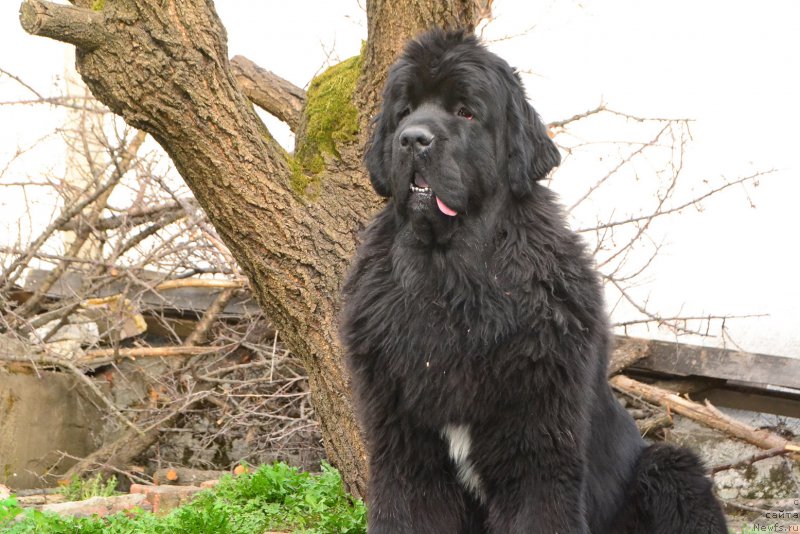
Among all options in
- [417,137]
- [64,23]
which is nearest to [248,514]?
[417,137]

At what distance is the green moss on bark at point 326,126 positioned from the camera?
4.65 meters

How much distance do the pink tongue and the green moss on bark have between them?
1.50 meters

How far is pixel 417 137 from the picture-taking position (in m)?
3.07

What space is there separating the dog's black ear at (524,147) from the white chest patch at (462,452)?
2.98 feet

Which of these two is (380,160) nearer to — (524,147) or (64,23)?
(524,147)

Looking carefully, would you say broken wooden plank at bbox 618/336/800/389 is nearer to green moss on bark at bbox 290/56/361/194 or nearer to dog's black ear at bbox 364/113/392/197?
green moss on bark at bbox 290/56/361/194

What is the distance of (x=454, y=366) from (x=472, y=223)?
0.53 metres

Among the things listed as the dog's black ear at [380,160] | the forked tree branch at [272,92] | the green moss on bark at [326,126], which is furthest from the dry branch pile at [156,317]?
the dog's black ear at [380,160]

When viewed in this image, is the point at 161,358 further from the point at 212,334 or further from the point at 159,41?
the point at 159,41

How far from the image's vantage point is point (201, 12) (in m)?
4.12

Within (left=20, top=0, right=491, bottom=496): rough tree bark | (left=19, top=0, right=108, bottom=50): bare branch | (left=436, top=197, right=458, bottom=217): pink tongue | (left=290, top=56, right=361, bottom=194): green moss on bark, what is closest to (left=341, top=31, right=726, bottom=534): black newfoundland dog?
(left=436, top=197, right=458, bottom=217): pink tongue

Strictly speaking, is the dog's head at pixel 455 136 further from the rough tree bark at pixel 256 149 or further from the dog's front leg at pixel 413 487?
the rough tree bark at pixel 256 149

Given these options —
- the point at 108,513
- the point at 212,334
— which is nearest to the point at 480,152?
the point at 108,513

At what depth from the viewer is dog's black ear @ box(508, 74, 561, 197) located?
10.8ft
